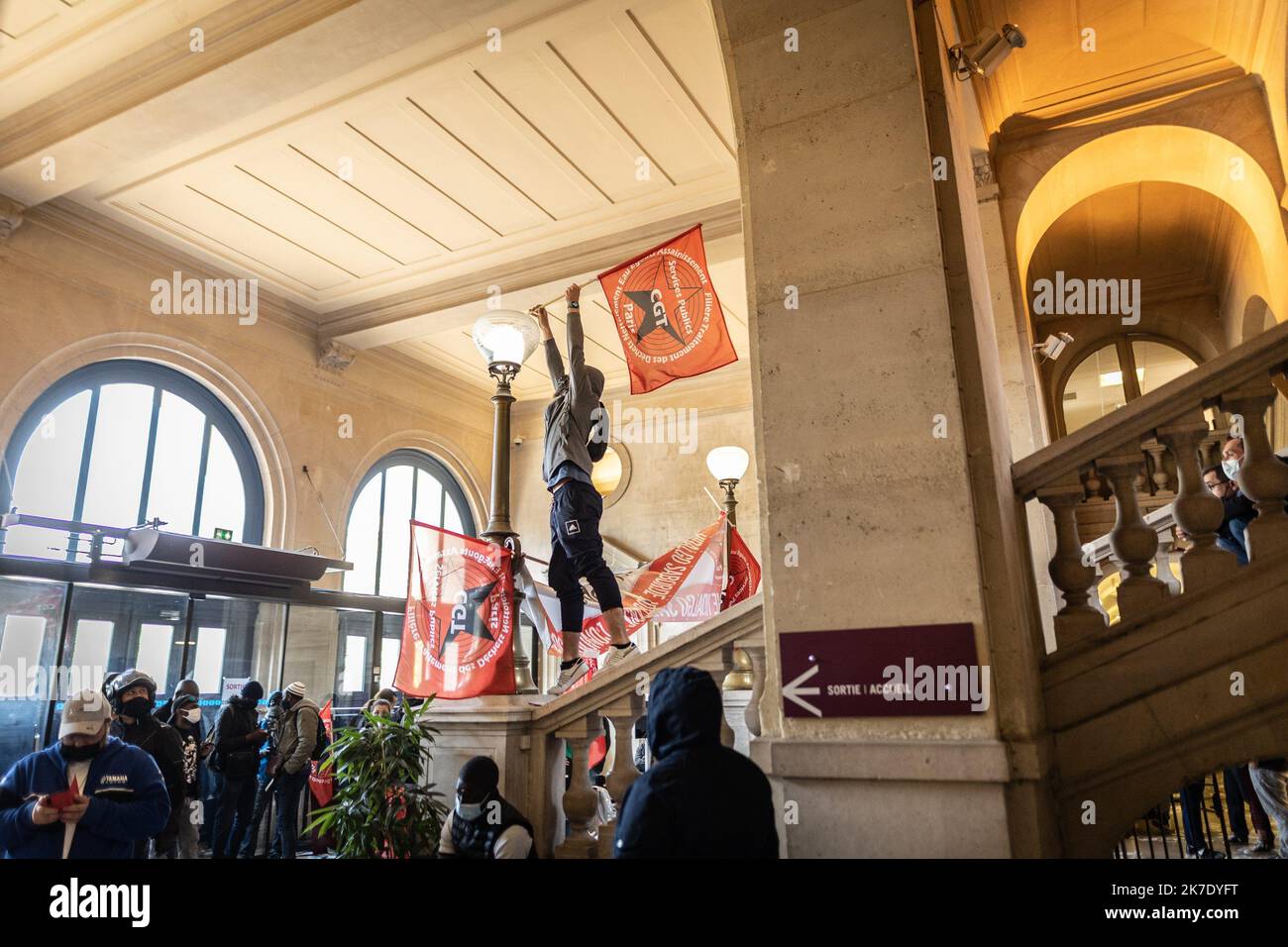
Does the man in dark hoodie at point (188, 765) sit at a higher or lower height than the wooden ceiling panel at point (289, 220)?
lower

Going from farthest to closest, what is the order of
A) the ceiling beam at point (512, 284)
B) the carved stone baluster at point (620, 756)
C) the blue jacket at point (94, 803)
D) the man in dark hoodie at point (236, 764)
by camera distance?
the ceiling beam at point (512, 284) → the man in dark hoodie at point (236, 764) → the carved stone baluster at point (620, 756) → the blue jacket at point (94, 803)

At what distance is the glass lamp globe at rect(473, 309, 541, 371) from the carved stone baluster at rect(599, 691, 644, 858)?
2563mm

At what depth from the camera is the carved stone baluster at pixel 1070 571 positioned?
307 centimetres

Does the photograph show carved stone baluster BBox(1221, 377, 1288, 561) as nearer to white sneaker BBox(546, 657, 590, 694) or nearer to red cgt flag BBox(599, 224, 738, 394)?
red cgt flag BBox(599, 224, 738, 394)

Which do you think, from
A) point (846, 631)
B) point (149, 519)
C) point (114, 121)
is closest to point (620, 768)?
point (846, 631)

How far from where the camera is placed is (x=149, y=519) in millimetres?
9891

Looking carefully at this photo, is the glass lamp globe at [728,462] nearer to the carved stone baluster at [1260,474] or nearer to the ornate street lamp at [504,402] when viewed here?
the ornate street lamp at [504,402]

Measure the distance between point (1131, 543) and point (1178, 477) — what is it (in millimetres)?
303

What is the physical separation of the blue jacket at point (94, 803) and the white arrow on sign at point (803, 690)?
299 cm

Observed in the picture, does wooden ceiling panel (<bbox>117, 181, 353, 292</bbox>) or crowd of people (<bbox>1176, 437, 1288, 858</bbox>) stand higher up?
wooden ceiling panel (<bbox>117, 181, 353, 292</bbox>)

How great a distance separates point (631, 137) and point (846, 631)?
6.65m

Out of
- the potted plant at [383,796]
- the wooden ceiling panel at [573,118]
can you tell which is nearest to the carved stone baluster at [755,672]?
the potted plant at [383,796]
